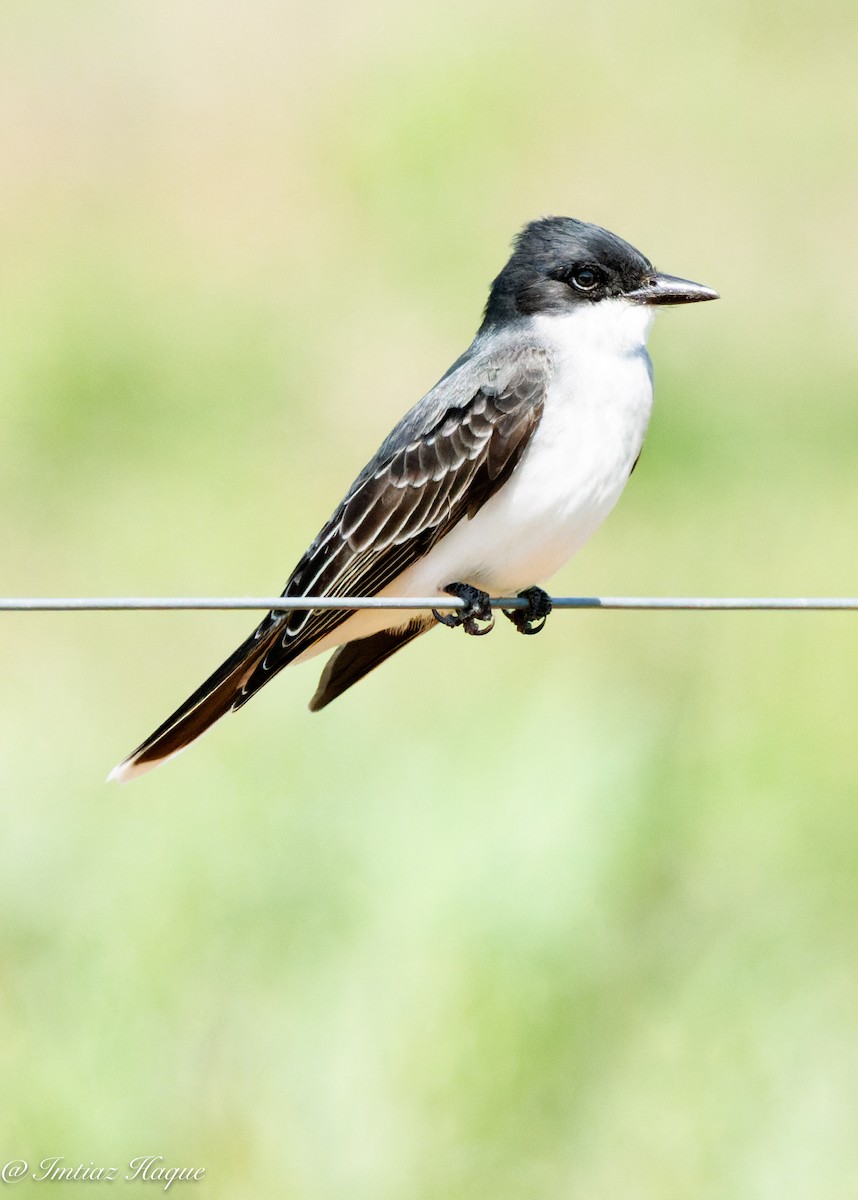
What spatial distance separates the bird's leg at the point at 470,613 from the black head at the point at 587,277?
889 millimetres

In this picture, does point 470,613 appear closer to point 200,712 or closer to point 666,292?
point 200,712

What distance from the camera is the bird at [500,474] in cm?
558

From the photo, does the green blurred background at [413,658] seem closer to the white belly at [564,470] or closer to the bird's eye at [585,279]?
the white belly at [564,470]

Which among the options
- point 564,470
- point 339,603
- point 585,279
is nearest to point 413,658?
point 585,279

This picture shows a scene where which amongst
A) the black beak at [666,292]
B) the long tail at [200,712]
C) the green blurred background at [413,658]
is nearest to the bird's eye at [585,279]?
the black beak at [666,292]

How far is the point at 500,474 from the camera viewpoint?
5.61 metres

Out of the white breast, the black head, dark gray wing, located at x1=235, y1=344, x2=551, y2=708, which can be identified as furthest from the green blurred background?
the black head

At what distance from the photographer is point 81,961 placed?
25.2ft

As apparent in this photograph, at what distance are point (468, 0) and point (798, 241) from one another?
4538 mm

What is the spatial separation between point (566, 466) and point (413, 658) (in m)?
4.95

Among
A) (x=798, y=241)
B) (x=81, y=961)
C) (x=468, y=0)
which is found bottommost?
(x=81, y=961)

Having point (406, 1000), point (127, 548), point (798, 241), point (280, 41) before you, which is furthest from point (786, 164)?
point (406, 1000)

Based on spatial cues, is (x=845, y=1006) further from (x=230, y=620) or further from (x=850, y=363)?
(x=850, y=363)

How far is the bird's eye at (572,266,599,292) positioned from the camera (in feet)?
Answer: 19.4
